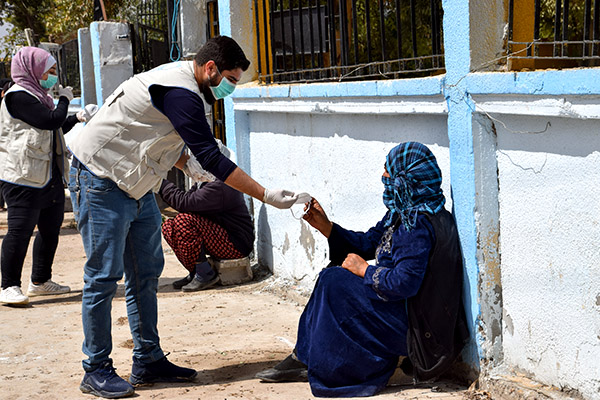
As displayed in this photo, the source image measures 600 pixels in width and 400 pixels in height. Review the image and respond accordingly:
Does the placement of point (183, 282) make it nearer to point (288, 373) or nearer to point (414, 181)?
point (288, 373)

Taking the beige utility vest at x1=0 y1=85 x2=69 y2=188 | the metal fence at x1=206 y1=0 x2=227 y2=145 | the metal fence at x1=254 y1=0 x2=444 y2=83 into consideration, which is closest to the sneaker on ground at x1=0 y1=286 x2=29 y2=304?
the beige utility vest at x1=0 y1=85 x2=69 y2=188

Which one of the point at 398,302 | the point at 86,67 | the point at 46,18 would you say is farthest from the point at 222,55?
the point at 46,18

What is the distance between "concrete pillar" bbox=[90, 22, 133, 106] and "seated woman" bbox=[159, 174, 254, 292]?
11.9ft

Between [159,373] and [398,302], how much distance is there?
1.26 meters

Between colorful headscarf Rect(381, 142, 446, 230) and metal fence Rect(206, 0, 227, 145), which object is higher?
metal fence Rect(206, 0, 227, 145)

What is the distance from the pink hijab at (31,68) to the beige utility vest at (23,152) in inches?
2.8

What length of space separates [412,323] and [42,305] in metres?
3.26

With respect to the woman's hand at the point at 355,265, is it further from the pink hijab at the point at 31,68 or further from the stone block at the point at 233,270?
the pink hijab at the point at 31,68

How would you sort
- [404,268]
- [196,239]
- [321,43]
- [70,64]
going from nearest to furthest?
[404,268] → [321,43] → [196,239] → [70,64]

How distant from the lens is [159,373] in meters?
3.64

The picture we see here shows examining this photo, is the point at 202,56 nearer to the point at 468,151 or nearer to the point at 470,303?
the point at 468,151

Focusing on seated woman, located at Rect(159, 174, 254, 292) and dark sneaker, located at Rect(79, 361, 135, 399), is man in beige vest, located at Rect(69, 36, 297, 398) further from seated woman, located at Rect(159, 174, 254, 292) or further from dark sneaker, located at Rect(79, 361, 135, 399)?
seated woman, located at Rect(159, 174, 254, 292)

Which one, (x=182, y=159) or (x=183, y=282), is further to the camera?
(x=183, y=282)

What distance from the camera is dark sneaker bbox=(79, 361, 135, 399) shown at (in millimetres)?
3393
